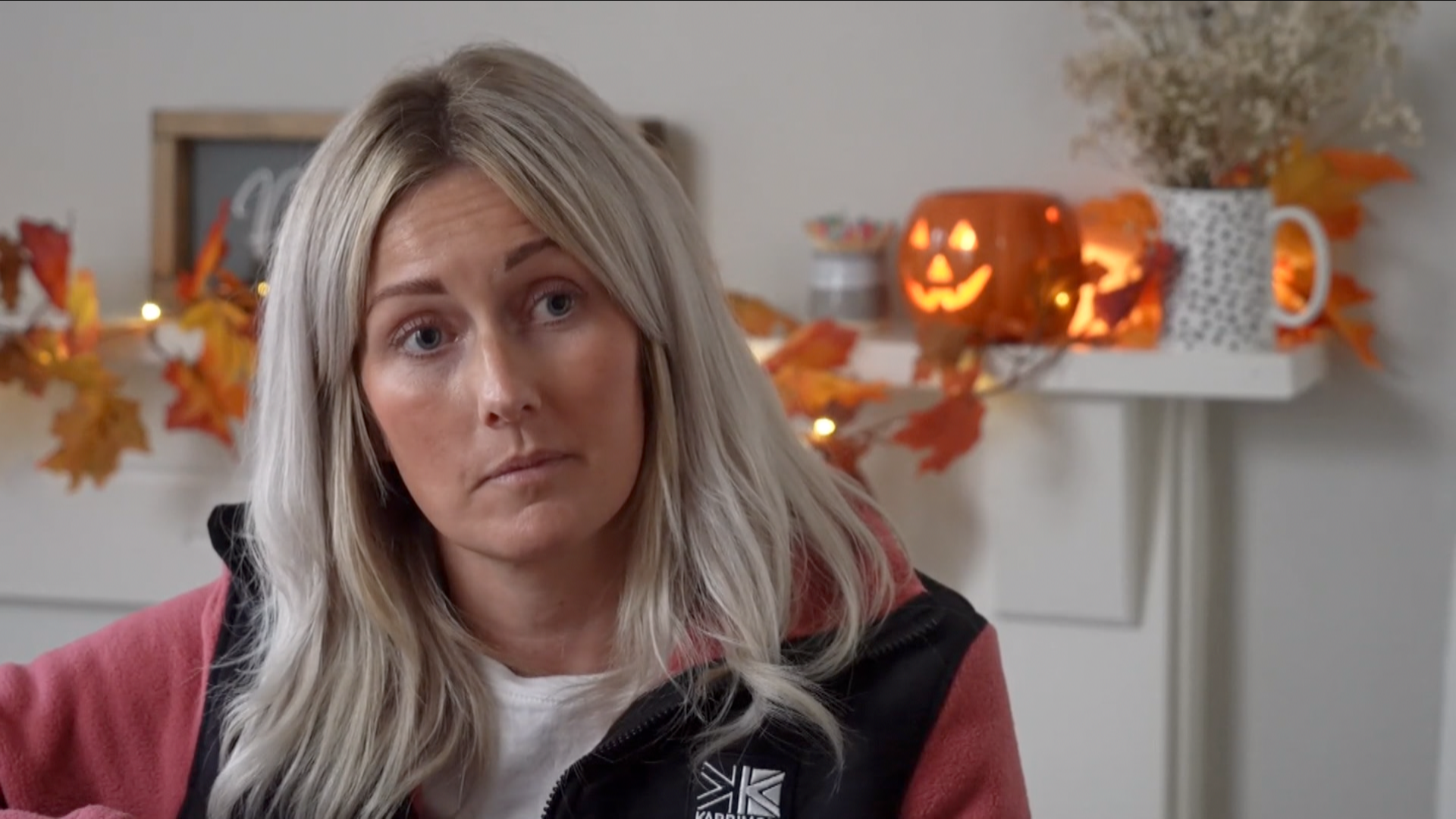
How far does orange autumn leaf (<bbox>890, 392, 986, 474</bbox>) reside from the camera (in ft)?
4.91

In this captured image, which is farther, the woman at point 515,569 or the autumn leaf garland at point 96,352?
the autumn leaf garland at point 96,352

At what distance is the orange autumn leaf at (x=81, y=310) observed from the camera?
1.76 metres

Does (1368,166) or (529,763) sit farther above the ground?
(1368,166)

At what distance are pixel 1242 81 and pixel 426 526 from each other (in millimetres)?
804

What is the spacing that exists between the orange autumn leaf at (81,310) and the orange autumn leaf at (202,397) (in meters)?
0.10

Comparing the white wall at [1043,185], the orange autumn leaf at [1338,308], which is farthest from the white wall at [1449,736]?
the orange autumn leaf at [1338,308]

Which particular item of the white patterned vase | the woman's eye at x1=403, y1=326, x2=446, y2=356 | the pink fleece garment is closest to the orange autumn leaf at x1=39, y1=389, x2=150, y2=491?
the pink fleece garment

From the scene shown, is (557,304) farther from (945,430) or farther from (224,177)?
(224,177)

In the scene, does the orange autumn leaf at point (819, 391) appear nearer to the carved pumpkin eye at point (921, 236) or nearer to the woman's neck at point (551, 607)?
the carved pumpkin eye at point (921, 236)

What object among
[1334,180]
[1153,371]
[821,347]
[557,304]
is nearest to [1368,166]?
[1334,180]

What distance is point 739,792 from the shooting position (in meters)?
1.03

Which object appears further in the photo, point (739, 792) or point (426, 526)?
point (426, 526)

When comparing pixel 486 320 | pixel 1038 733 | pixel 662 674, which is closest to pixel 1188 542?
pixel 1038 733

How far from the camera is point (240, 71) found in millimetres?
1826
